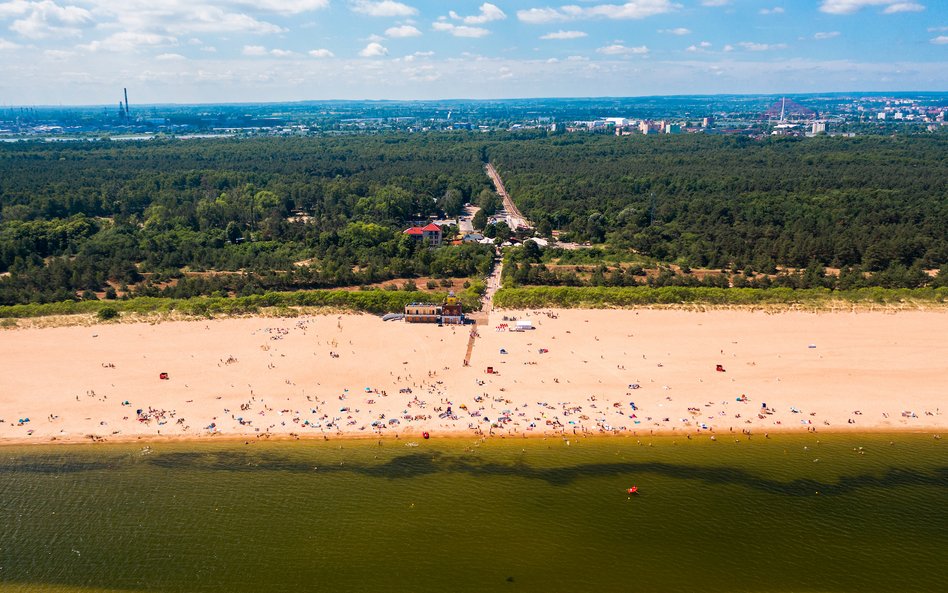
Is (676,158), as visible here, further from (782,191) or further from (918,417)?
(918,417)

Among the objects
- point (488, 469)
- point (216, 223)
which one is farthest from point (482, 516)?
point (216, 223)

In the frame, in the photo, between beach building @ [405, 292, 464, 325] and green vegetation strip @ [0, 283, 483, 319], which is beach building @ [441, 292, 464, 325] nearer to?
beach building @ [405, 292, 464, 325]

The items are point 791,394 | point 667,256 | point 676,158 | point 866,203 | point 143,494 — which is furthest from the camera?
point 676,158

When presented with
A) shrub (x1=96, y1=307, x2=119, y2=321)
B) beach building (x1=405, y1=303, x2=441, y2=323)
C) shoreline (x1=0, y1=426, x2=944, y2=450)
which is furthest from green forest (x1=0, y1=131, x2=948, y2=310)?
shoreline (x1=0, y1=426, x2=944, y2=450)

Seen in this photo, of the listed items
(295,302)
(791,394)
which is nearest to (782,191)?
(791,394)

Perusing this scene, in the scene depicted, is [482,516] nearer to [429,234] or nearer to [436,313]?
[436,313]

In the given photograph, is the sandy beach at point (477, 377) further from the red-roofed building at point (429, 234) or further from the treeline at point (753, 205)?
the red-roofed building at point (429, 234)
